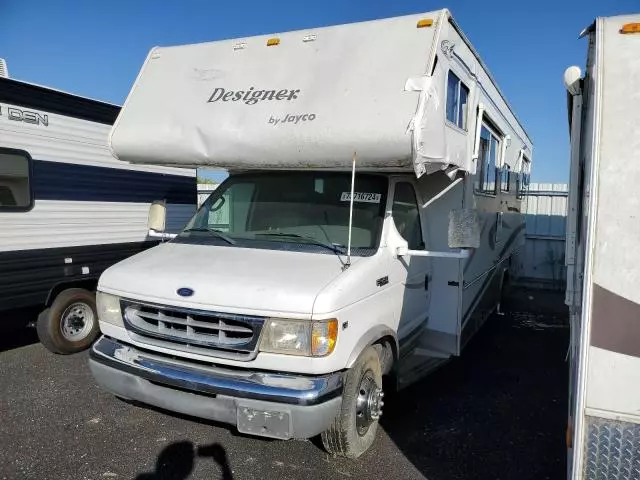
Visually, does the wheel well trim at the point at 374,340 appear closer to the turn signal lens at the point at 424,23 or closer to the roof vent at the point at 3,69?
the turn signal lens at the point at 424,23

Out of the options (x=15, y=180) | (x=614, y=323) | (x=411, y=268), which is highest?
(x=15, y=180)

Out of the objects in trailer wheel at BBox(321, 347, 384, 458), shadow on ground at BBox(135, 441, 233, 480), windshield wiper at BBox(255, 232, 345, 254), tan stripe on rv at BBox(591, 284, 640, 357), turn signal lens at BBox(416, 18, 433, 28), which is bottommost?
shadow on ground at BBox(135, 441, 233, 480)

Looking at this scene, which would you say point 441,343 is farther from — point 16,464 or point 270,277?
point 16,464

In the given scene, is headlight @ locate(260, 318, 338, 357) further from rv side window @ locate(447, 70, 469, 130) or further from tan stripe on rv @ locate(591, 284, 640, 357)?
rv side window @ locate(447, 70, 469, 130)

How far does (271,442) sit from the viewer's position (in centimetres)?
399

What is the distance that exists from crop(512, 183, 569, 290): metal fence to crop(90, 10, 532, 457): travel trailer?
8411 millimetres

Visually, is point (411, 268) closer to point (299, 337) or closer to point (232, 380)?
point (299, 337)

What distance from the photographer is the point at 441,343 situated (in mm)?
5113

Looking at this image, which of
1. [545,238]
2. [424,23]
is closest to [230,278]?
[424,23]

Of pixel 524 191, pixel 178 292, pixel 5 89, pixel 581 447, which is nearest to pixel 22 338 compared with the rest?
pixel 5 89

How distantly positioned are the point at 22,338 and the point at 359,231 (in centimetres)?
520

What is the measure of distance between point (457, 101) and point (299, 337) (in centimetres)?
268

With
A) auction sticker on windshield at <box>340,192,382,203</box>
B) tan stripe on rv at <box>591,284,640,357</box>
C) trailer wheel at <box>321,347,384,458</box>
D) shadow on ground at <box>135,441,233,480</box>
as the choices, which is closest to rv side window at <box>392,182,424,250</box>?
auction sticker on windshield at <box>340,192,382,203</box>

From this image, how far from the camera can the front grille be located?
327cm
